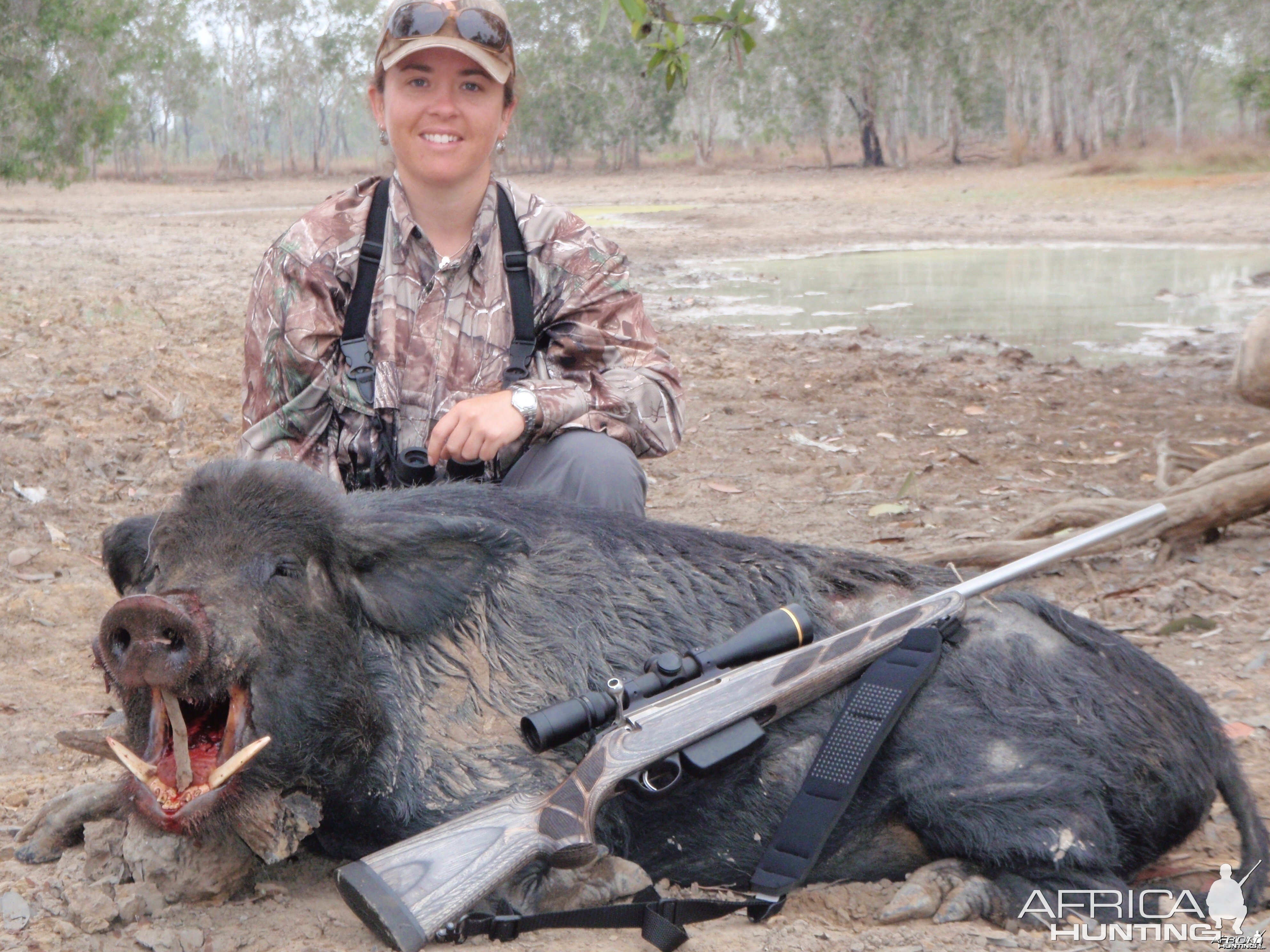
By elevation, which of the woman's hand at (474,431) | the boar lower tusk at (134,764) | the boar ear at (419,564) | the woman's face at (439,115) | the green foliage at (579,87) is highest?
the green foliage at (579,87)

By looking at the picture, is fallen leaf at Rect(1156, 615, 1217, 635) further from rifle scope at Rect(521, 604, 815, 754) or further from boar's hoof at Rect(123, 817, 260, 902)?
boar's hoof at Rect(123, 817, 260, 902)

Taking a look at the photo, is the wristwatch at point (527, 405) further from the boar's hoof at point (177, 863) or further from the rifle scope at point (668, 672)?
the boar's hoof at point (177, 863)

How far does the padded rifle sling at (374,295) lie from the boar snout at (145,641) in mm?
1495

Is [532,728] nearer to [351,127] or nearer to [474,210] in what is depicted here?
[474,210]

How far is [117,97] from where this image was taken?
26156 millimetres

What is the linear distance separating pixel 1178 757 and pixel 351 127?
386 ft

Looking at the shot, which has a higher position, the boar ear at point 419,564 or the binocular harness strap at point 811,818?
the boar ear at point 419,564

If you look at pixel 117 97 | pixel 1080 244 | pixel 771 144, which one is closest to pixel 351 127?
pixel 771 144

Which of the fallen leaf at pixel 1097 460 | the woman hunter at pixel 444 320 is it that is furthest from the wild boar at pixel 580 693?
the fallen leaf at pixel 1097 460

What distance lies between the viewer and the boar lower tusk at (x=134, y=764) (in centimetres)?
225

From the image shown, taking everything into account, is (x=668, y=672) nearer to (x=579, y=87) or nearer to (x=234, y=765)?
(x=234, y=765)

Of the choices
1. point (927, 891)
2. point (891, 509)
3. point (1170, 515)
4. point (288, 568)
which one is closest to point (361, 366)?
point (288, 568)

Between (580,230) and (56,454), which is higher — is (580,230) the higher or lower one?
the higher one

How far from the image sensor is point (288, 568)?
2.52 meters
